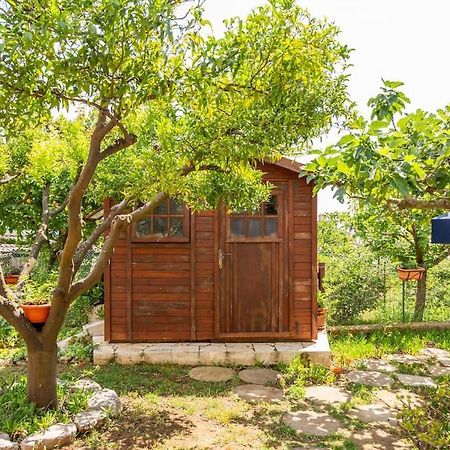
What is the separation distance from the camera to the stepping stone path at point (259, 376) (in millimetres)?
5469

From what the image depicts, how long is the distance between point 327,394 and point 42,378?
9.53 feet

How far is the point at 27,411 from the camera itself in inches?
156

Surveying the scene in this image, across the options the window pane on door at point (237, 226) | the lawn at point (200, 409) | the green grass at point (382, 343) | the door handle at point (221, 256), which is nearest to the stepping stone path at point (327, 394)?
the lawn at point (200, 409)

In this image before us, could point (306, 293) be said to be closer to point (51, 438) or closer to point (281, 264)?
point (281, 264)

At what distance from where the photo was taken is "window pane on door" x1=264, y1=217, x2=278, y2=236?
6465 millimetres

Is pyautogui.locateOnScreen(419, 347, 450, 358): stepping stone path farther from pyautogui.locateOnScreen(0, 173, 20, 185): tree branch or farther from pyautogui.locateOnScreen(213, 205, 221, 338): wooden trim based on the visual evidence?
pyautogui.locateOnScreen(0, 173, 20, 185): tree branch

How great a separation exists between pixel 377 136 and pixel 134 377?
4.04 m

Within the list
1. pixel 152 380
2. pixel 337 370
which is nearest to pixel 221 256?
pixel 152 380

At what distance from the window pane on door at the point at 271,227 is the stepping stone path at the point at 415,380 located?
235 cm

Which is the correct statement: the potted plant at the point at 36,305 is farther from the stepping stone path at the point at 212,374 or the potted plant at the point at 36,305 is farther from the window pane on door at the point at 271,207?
the window pane on door at the point at 271,207

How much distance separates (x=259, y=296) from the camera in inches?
255

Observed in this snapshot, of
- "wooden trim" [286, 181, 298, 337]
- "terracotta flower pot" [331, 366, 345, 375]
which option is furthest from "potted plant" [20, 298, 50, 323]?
"terracotta flower pot" [331, 366, 345, 375]

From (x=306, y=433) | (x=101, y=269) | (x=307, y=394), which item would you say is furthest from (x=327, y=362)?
(x=101, y=269)

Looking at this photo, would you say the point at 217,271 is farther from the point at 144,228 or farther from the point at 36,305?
the point at 36,305
